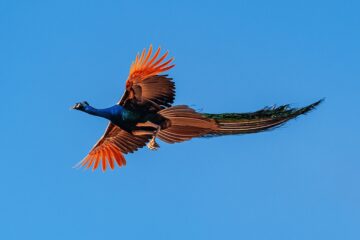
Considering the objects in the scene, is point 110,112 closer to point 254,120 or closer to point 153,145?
point 153,145

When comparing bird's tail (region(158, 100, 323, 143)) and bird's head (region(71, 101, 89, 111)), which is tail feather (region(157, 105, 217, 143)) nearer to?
bird's tail (region(158, 100, 323, 143))

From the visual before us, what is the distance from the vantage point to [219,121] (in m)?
21.8

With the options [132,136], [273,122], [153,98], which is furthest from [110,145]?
[273,122]

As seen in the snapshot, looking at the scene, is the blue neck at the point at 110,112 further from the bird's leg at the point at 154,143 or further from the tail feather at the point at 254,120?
the tail feather at the point at 254,120

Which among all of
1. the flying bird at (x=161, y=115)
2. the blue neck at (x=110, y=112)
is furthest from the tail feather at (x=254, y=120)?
the blue neck at (x=110, y=112)

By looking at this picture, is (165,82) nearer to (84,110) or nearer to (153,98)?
(153,98)

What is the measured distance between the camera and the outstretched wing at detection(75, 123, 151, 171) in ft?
73.4

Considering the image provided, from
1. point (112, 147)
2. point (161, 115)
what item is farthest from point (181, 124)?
point (112, 147)

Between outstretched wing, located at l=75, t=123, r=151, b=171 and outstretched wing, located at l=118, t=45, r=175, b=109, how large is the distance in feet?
5.11

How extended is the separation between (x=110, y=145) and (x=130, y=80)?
2.50 meters

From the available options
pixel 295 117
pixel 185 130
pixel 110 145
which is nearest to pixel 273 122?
pixel 295 117

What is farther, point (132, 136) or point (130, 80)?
point (132, 136)

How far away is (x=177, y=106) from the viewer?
20531mm

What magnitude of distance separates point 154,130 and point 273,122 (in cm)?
259
